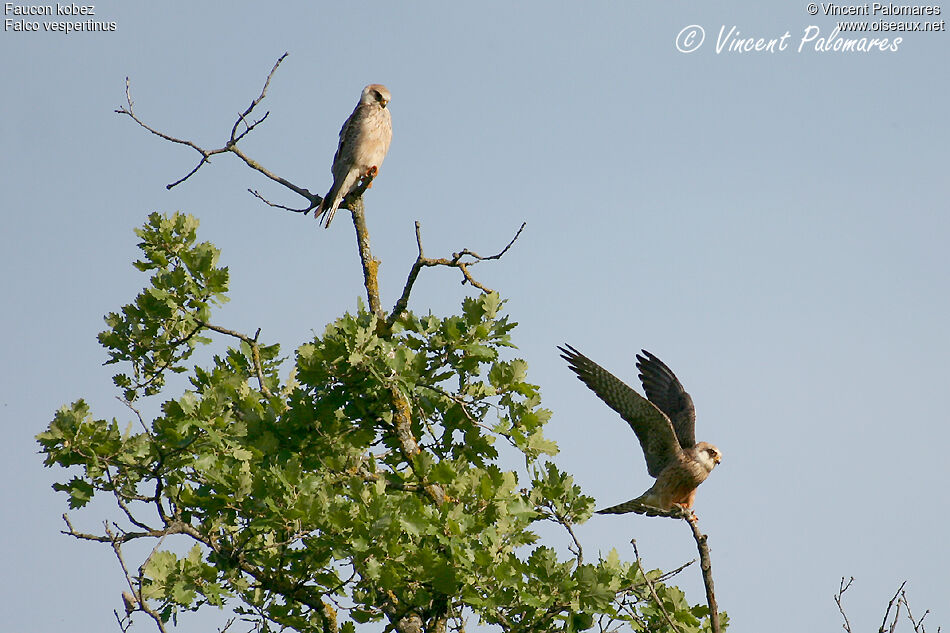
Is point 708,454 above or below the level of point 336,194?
below

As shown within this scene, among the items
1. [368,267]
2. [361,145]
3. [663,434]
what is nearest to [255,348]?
[368,267]

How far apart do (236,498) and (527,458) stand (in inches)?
66.8

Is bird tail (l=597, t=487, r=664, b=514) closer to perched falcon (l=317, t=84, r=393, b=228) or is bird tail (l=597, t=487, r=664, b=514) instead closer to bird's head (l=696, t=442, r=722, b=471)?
bird's head (l=696, t=442, r=722, b=471)

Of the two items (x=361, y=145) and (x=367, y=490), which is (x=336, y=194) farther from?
(x=367, y=490)

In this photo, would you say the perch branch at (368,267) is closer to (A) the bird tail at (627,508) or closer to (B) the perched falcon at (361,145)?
(B) the perched falcon at (361,145)

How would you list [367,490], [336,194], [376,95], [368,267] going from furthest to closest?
[376,95]
[336,194]
[368,267]
[367,490]

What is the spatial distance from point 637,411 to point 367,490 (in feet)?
13.7

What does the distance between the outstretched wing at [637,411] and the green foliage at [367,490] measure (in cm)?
276

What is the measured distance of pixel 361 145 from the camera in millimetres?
9461

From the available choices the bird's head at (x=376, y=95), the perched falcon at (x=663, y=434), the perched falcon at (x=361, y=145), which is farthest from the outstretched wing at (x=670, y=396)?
the bird's head at (x=376, y=95)

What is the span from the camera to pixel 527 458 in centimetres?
589

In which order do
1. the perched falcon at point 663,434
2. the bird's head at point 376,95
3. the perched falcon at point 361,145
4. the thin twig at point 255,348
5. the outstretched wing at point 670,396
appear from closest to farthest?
1. the thin twig at point 255,348
2. the perched falcon at point 361,145
3. the perched falcon at point 663,434
4. the outstretched wing at point 670,396
5. the bird's head at point 376,95

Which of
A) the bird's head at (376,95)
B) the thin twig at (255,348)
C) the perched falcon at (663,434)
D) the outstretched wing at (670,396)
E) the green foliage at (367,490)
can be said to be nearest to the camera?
the green foliage at (367,490)

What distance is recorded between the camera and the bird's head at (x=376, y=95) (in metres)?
10.4
